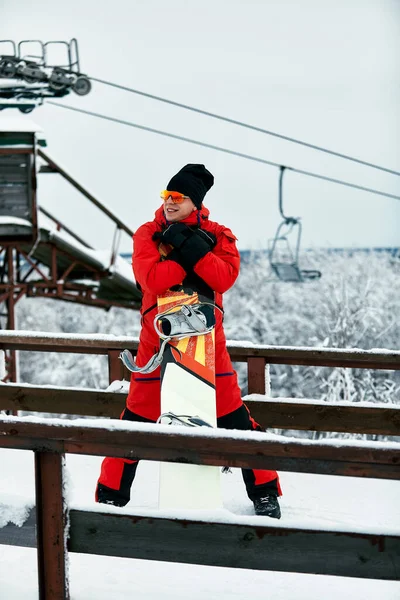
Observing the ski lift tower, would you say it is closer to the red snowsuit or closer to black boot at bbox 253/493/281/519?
the red snowsuit

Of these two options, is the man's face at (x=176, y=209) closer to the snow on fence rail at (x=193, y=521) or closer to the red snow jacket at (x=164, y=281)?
the red snow jacket at (x=164, y=281)

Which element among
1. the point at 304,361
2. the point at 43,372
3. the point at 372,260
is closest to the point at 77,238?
the point at 304,361

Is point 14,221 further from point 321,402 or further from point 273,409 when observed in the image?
point 321,402

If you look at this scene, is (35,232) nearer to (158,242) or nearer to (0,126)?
(0,126)

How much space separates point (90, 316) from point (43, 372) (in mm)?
6488

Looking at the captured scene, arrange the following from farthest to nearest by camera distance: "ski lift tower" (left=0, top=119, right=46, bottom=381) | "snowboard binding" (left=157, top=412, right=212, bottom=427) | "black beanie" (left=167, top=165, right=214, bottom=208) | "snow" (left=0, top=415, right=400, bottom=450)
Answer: "ski lift tower" (left=0, top=119, right=46, bottom=381), "black beanie" (left=167, top=165, right=214, bottom=208), "snowboard binding" (left=157, top=412, right=212, bottom=427), "snow" (left=0, top=415, right=400, bottom=450)

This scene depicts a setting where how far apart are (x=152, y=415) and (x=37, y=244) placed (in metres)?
12.3

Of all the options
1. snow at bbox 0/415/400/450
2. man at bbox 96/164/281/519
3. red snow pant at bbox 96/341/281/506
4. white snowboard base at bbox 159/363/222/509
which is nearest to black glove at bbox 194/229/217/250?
man at bbox 96/164/281/519

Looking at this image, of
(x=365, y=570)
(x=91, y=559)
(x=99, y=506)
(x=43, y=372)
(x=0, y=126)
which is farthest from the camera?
(x=43, y=372)

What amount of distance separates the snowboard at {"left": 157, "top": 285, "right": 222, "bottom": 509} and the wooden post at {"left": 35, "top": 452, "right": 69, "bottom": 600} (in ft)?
1.97

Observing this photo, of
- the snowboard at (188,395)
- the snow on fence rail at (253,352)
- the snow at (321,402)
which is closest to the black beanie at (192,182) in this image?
the snowboard at (188,395)

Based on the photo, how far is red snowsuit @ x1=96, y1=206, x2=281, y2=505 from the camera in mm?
3320

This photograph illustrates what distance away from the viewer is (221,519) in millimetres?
2645

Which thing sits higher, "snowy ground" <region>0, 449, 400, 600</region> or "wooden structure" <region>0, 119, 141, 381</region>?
"wooden structure" <region>0, 119, 141, 381</region>
